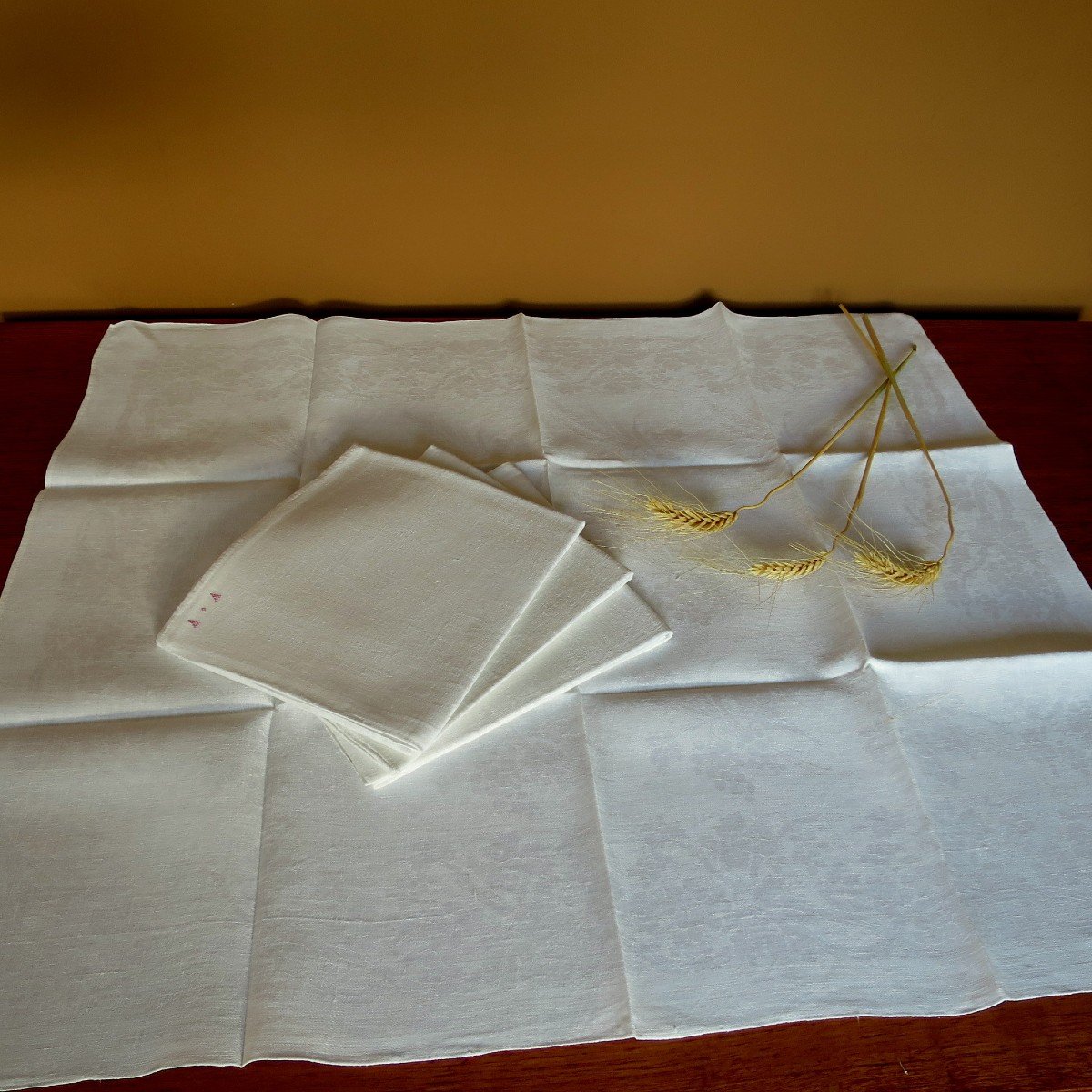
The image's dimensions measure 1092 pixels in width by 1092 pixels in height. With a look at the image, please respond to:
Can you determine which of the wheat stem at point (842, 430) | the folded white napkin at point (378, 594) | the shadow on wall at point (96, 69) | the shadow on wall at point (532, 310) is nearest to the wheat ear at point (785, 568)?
the wheat stem at point (842, 430)

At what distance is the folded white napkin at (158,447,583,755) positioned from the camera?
2.60 ft

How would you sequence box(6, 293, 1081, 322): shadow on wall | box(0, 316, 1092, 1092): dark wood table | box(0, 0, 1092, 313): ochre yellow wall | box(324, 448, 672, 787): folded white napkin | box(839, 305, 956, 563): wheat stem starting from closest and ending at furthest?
box(0, 316, 1092, 1092): dark wood table, box(324, 448, 672, 787): folded white napkin, box(839, 305, 956, 563): wheat stem, box(0, 0, 1092, 313): ochre yellow wall, box(6, 293, 1081, 322): shadow on wall

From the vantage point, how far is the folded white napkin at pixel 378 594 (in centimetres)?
79

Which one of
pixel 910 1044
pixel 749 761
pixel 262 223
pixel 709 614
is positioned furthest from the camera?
pixel 262 223

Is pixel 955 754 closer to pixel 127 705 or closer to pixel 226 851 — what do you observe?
pixel 226 851

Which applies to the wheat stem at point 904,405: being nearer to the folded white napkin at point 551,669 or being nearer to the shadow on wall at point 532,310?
the shadow on wall at point 532,310

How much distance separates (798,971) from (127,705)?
612mm

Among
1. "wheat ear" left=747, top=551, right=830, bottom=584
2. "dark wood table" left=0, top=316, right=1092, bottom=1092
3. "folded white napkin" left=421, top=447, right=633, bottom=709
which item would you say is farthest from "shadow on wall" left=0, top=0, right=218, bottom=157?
"dark wood table" left=0, top=316, right=1092, bottom=1092

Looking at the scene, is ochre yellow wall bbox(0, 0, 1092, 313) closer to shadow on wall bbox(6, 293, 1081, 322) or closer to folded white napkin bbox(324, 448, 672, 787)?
shadow on wall bbox(6, 293, 1081, 322)

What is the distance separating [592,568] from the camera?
91 cm

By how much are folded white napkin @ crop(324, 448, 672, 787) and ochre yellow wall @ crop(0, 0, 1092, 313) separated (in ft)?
2.10

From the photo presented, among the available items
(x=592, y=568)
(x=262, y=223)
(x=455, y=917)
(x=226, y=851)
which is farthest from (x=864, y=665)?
(x=262, y=223)

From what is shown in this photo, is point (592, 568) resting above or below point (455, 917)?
above

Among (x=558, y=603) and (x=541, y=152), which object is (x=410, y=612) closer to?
(x=558, y=603)
